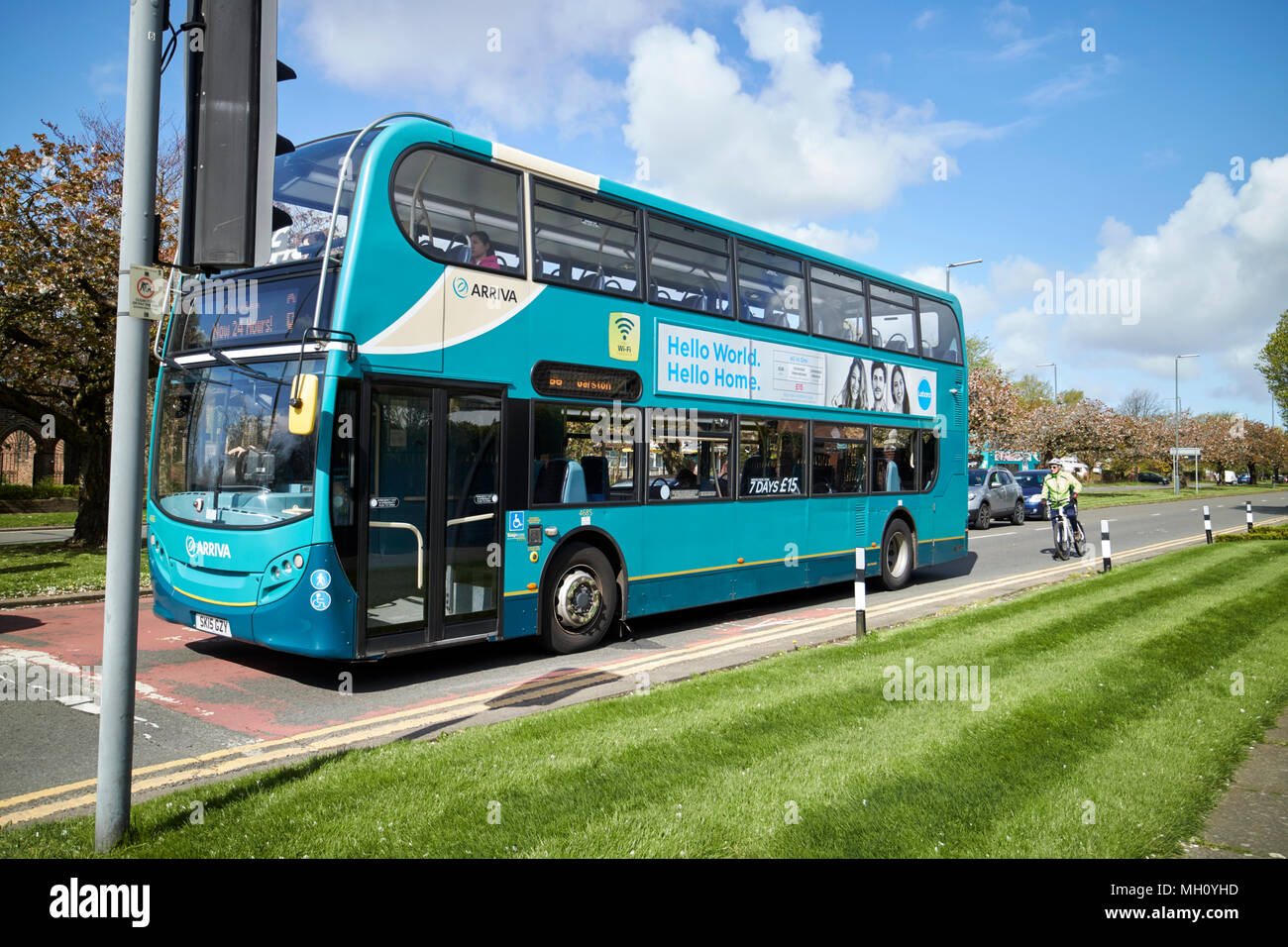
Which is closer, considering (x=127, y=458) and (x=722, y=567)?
(x=127, y=458)

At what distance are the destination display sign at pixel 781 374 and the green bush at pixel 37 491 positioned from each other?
97.6 ft

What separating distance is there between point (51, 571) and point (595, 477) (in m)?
8.92

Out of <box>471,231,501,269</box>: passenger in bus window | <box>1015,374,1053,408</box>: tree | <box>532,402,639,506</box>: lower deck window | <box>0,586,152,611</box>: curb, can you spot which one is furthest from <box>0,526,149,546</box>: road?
<box>1015,374,1053,408</box>: tree

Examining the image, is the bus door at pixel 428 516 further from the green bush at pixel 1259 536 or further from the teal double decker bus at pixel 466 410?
the green bush at pixel 1259 536

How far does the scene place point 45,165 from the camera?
15.6 m

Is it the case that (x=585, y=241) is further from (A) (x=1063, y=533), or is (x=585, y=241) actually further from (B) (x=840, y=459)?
(A) (x=1063, y=533)

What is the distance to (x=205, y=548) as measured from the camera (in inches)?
283

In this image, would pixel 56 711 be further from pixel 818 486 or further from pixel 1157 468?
pixel 1157 468

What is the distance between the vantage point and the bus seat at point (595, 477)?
8805 millimetres

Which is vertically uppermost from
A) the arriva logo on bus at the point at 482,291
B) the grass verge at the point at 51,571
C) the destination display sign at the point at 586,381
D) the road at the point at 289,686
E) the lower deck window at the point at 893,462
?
the arriva logo on bus at the point at 482,291

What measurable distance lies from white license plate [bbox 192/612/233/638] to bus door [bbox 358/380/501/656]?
110 centimetres

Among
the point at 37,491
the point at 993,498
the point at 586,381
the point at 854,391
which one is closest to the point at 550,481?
Result: the point at 586,381

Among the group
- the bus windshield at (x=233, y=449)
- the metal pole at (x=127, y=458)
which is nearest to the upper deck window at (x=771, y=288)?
the bus windshield at (x=233, y=449)
